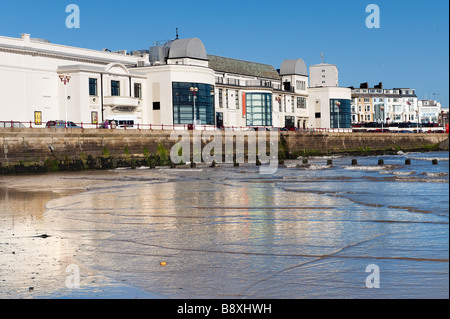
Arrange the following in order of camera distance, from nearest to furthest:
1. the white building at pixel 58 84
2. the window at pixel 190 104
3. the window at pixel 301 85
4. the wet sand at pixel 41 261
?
the wet sand at pixel 41 261
the white building at pixel 58 84
the window at pixel 190 104
the window at pixel 301 85

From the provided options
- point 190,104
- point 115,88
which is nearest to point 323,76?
point 190,104

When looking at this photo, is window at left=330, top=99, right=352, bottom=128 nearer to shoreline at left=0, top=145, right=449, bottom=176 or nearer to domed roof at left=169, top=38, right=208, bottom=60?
domed roof at left=169, top=38, right=208, bottom=60

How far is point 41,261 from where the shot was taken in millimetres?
12719

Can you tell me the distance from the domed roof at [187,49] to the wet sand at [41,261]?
6453 cm

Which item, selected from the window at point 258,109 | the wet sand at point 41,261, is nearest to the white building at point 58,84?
the window at point 258,109

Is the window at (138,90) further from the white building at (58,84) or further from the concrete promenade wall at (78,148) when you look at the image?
the concrete promenade wall at (78,148)

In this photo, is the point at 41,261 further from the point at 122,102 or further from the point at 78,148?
the point at 122,102

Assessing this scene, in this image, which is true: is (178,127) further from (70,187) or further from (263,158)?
(70,187)

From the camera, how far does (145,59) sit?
282 ft

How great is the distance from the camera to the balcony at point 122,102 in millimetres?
69875

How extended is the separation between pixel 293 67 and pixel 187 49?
1421 inches

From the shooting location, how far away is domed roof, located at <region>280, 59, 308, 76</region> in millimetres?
116875

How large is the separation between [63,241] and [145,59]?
72.9 m

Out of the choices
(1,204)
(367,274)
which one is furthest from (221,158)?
(367,274)
